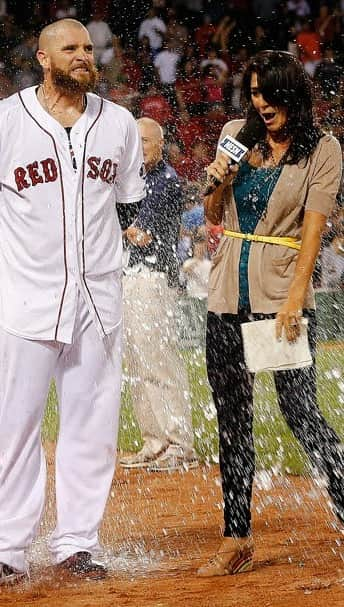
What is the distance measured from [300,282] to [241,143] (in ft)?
1.94

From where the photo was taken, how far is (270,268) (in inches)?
181

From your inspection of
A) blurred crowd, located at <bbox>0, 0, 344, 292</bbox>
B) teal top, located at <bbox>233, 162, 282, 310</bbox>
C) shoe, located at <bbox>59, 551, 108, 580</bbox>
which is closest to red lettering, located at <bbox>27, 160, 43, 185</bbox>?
teal top, located at <bbox>233, 162, 282, 310</bbox>

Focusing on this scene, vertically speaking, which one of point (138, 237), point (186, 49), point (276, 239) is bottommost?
point (186, 49)

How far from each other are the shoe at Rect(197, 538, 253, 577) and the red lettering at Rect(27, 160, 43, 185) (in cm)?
162

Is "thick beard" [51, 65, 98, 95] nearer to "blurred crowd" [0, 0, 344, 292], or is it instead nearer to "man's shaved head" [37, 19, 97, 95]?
"man's shaved head" [37, 19, 97, 95]

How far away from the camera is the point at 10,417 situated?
462 cm

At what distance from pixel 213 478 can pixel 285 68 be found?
122 inches

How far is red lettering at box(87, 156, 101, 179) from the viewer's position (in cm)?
462

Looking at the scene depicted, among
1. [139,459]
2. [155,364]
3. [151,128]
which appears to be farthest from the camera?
[155,364]

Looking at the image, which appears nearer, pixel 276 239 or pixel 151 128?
pixel 276 239

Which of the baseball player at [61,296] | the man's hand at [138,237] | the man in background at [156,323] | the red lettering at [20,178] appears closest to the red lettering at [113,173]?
the baseball player at [61,296]

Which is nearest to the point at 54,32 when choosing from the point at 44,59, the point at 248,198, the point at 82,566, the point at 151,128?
A: the point at 44,59

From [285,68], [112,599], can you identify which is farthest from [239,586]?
[285,68]

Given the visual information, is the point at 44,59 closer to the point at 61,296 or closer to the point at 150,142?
the point at 61,296
